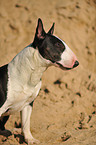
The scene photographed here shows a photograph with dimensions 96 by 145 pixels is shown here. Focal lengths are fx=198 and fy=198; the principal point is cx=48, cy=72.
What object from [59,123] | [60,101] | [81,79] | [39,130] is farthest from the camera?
[81,79]

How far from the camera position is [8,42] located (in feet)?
19.7

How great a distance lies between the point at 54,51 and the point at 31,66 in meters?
0.37

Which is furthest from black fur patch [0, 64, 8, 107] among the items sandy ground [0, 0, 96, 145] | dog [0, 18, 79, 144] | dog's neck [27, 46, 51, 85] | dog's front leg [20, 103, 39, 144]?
sandy ground [0, 0, 96, 145]

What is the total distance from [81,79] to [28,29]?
7.88 feet

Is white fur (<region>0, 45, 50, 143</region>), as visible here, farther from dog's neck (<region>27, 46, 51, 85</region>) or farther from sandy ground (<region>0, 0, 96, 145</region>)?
sandy ground (<region>0, 0, 96, 145</region>)

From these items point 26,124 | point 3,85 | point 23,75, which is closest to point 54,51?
point 23,75

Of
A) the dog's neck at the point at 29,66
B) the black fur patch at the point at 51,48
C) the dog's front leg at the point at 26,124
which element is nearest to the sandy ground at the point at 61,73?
the dog's front leg at the point at 26,124

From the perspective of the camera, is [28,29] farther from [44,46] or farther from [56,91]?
[44,46]

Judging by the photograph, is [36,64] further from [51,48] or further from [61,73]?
[61,73]

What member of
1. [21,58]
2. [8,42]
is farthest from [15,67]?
[8,42]

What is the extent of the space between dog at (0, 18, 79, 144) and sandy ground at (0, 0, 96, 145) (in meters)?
0.71

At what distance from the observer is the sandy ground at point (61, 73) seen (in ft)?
10.7

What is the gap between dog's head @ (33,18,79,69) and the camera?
2385 millimetres

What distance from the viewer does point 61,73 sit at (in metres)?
5.17
